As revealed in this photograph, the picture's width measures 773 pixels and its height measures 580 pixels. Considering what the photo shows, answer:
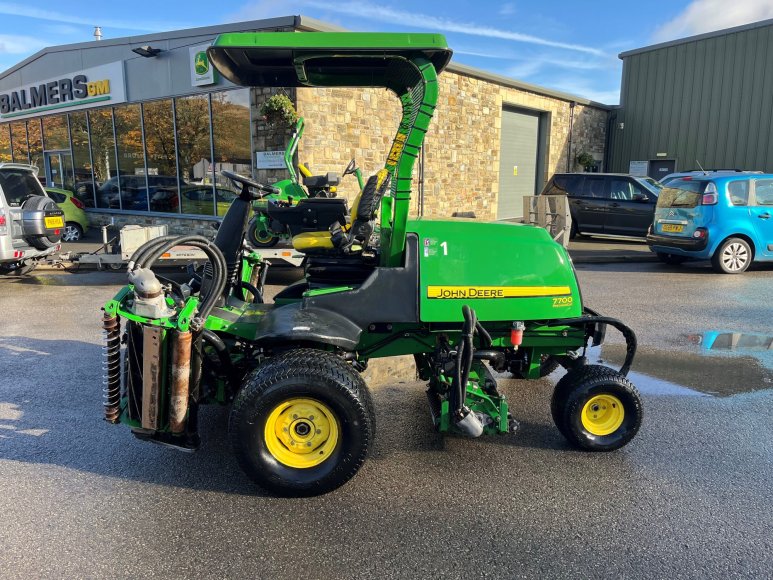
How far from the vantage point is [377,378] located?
5055 mm

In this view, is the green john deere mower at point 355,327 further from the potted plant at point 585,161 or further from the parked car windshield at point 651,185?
the potted plant at point 585,161

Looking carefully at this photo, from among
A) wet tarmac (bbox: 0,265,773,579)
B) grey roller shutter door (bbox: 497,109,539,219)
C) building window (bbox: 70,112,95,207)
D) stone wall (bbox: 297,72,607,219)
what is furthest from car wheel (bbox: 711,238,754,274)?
building window (bbox: 70,112,95,207)

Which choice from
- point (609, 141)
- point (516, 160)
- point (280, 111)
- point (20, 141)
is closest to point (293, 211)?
point (280, 111)

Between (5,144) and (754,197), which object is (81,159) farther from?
(754,197)

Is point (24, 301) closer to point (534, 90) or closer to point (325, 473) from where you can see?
point (325, 473)

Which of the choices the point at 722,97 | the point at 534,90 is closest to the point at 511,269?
the point at 534,90

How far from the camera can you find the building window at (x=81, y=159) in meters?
16.5

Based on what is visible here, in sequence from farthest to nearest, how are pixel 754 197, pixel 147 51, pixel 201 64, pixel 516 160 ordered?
pixel 516 160 → pixel 147 51 → pixel 201 64 → pixel 754 197

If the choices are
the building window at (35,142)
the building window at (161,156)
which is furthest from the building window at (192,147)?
the building window at (35,142)

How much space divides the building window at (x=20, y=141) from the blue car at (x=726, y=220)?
63.2ft

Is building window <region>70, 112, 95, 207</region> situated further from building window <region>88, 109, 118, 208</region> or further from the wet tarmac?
the wet tarmac

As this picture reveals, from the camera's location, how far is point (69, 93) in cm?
1608

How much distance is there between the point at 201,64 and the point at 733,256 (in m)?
11.4

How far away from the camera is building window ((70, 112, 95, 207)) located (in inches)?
650
